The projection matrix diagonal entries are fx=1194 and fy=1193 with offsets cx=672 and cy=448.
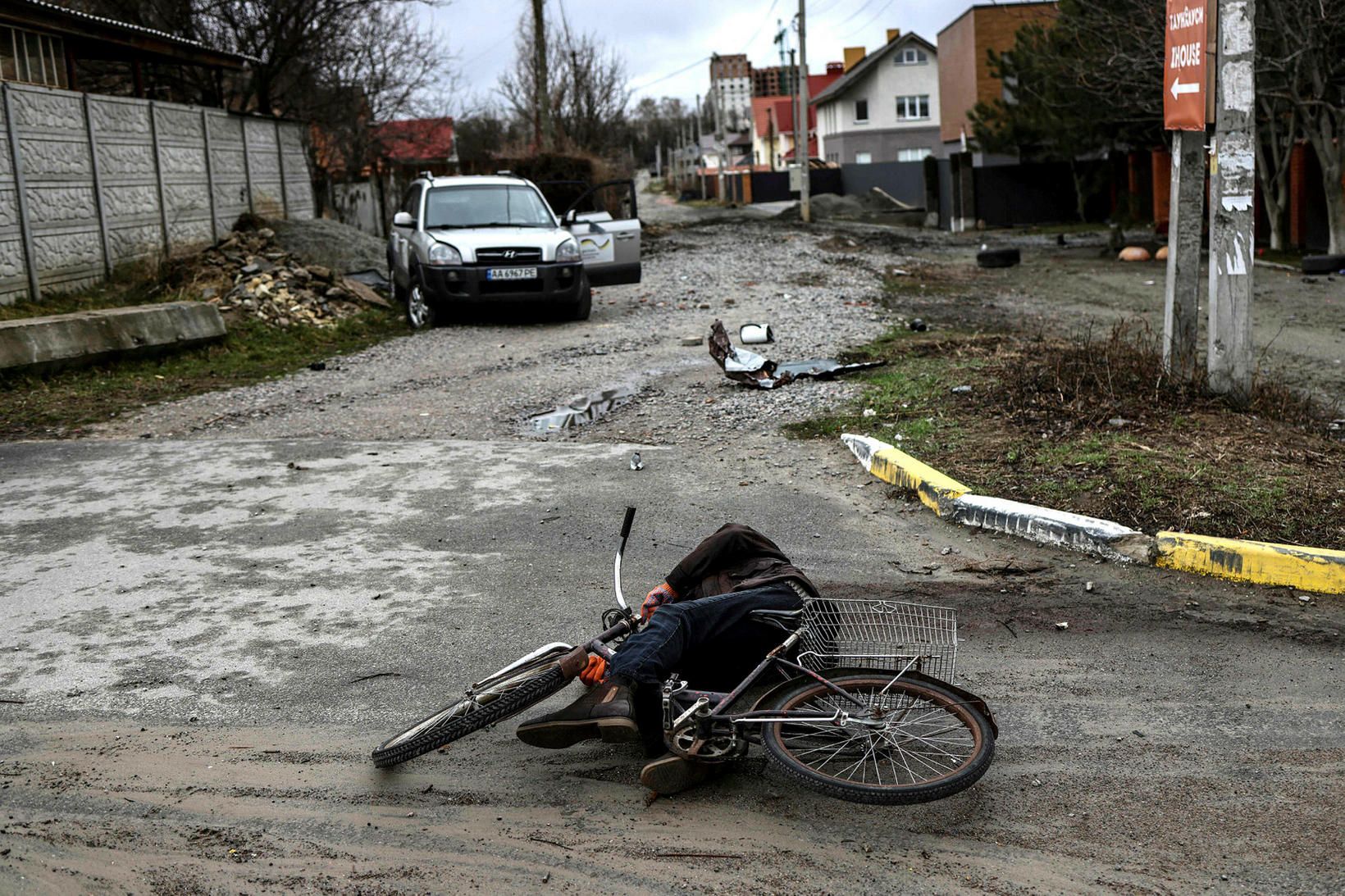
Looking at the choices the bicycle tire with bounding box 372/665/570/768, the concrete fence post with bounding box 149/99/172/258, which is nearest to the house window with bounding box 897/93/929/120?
the concrete fence post with bounding box 149/99/172/258

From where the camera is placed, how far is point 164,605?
5410mm

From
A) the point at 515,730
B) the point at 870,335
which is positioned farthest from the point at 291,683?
the point at 870,335

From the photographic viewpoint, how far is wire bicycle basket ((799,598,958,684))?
3.88 m

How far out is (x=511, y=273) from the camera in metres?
15.0

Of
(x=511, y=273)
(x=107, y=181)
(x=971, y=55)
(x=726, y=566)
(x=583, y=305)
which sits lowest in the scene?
(x=726, y=566)

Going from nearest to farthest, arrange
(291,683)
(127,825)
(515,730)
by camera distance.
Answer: (127,825), (515,730), (291,683)

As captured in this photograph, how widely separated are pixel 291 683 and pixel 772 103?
3991 inches

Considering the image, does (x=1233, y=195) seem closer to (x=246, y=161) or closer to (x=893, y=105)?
(x=246, y=161)

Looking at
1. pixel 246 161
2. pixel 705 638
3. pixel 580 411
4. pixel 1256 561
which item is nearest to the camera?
pixel 705 638

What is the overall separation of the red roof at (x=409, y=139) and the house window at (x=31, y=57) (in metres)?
13.4

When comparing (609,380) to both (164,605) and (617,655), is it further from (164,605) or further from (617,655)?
(617,655)

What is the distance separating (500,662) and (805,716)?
149 centimetres

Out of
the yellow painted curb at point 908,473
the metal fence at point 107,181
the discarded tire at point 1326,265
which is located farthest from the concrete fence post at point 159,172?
the discarded tire at point 1326,265

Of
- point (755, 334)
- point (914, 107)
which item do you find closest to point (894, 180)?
point (914, 107)
